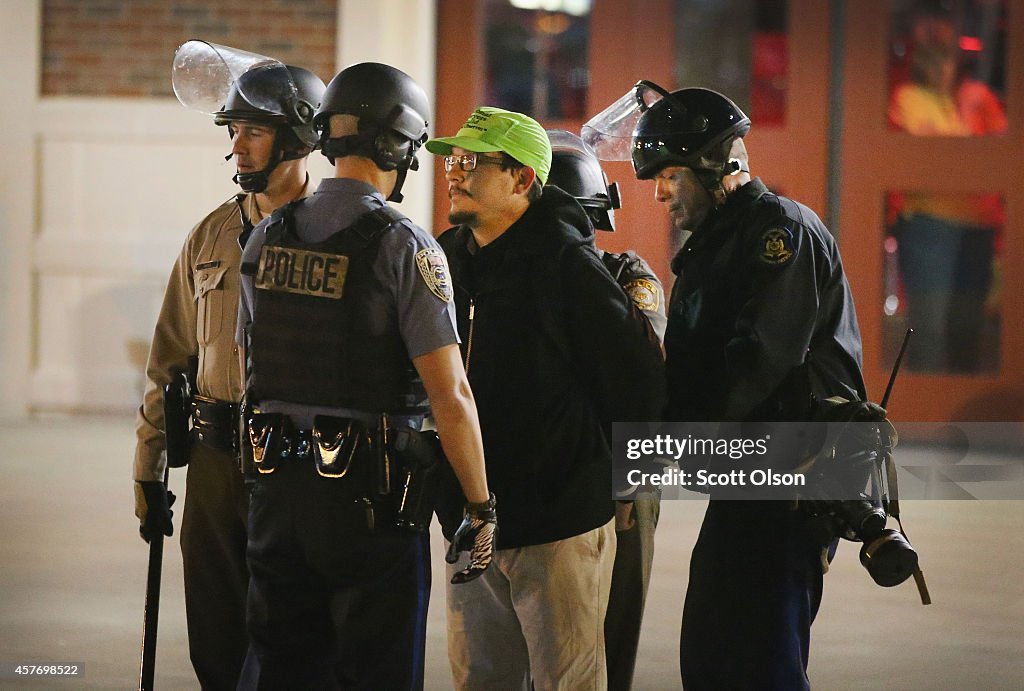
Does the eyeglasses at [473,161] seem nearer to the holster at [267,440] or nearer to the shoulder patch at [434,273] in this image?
the shoulder patch at [434,273]

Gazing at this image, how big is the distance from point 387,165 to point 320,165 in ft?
17.0

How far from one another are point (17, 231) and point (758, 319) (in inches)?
256

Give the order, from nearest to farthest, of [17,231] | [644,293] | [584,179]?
[644,293] → [584,179] → [17,231]

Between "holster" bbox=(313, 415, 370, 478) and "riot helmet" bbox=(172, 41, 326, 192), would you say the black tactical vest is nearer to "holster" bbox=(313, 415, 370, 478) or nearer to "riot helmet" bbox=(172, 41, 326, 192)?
"holster" bbox=(313, 415, 370, 478)

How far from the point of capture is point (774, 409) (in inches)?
109

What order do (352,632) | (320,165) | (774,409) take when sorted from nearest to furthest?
(352,632)
(774,409)
(320,165)

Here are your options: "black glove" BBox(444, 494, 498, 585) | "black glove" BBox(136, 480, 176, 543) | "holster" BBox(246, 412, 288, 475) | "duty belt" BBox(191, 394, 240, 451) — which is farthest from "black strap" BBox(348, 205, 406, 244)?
"black glove" BBox(136, 480, 176, 543)

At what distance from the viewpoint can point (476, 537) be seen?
2.50 m

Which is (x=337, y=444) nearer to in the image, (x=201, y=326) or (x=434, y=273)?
(x=434, y=273)

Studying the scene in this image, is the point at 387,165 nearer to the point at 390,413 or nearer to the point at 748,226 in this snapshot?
the point at 390,413

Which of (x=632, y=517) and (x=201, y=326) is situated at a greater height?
(x=201, y=326)

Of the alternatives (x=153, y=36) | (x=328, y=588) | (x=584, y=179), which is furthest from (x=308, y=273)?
(x=153, y=36)

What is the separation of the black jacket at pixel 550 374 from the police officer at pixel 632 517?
0.45 meters

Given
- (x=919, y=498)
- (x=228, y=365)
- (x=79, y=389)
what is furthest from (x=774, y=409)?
(x=79, y=389)
